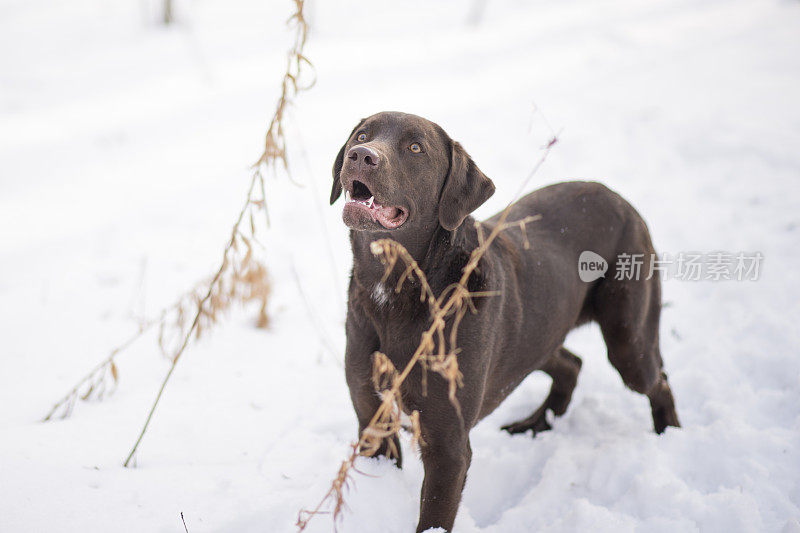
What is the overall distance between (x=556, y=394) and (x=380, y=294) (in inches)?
64.1

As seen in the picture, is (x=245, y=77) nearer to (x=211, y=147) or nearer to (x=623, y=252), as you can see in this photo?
(x=211, y=147)

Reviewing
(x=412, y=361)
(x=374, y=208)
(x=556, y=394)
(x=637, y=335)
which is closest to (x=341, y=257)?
(x=556, y=394)

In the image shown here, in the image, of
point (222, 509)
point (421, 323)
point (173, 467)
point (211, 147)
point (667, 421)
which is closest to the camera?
point (421, 323)

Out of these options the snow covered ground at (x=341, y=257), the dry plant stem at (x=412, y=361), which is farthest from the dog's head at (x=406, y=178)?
the snow covered ground at (x=341, y=257)

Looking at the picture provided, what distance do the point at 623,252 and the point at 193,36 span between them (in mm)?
11598

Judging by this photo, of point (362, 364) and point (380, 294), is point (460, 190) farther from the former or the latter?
point (362, 364)

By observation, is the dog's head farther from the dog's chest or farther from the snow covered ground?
the snow covered ground

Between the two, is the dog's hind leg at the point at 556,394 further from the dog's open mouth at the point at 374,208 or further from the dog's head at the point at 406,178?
the dog's open mouth at the point at 374,208

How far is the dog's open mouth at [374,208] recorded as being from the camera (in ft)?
6.19

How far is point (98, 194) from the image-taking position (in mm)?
5852

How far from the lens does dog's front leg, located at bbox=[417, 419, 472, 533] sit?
2.03m

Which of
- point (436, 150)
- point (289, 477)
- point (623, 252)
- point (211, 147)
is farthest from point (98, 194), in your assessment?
point (623, 252)

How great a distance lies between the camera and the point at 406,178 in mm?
1994

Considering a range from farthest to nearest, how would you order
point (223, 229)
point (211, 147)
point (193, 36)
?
point (193, 36), point (211, 147), point (223, 229)
